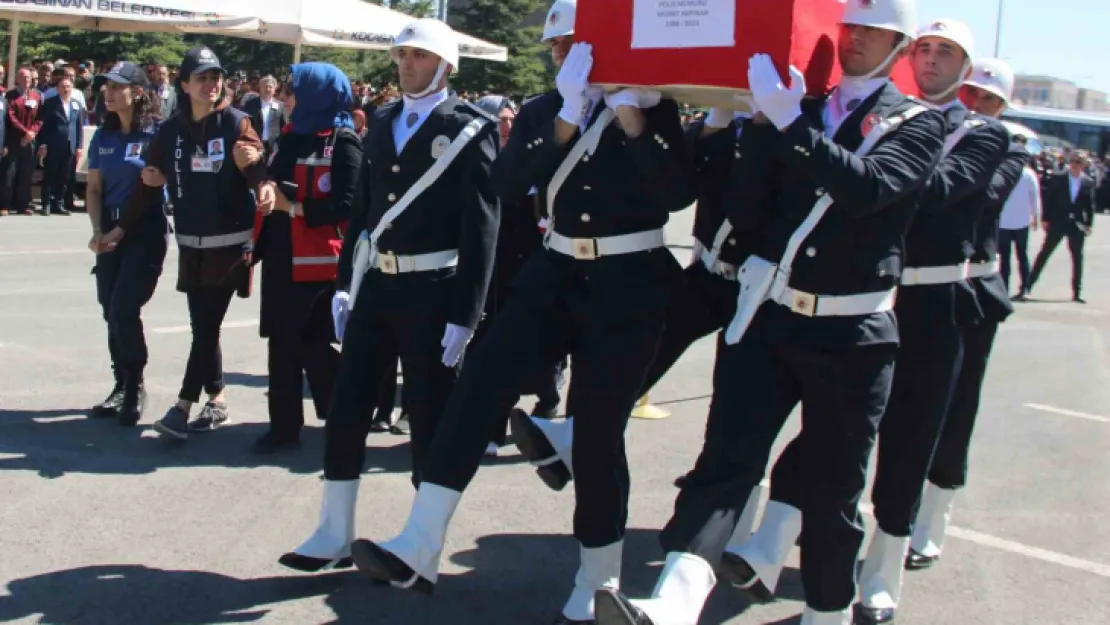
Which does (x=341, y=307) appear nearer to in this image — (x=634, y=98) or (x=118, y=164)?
(x=634, y=98)

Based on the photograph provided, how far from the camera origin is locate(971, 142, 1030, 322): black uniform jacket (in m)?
5.12

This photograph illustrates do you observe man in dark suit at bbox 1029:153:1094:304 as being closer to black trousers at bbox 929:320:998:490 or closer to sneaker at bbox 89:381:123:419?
black trousers at bbox 929:320:998:490

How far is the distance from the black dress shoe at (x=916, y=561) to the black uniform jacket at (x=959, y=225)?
1.11 meters

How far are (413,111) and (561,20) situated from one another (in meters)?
0.67

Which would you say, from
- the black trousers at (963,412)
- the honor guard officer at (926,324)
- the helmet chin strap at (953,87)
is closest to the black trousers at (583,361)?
the honor guard officer at (926,324)

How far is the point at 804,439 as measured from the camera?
4.16m

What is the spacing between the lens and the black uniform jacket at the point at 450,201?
4961mm

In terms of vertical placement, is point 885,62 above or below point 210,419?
above

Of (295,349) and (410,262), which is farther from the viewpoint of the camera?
(295,349)

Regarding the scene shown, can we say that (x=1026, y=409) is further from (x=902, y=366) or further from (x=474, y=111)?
(x=474, y=111)

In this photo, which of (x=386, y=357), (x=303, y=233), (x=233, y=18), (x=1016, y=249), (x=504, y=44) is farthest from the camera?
(x=504, y=44)

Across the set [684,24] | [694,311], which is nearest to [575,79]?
[684,24]

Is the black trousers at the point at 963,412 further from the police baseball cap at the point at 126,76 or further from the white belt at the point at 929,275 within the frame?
the police baseball cap at the point at 126,76

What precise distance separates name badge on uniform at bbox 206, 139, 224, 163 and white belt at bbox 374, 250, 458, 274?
84.4 inches
